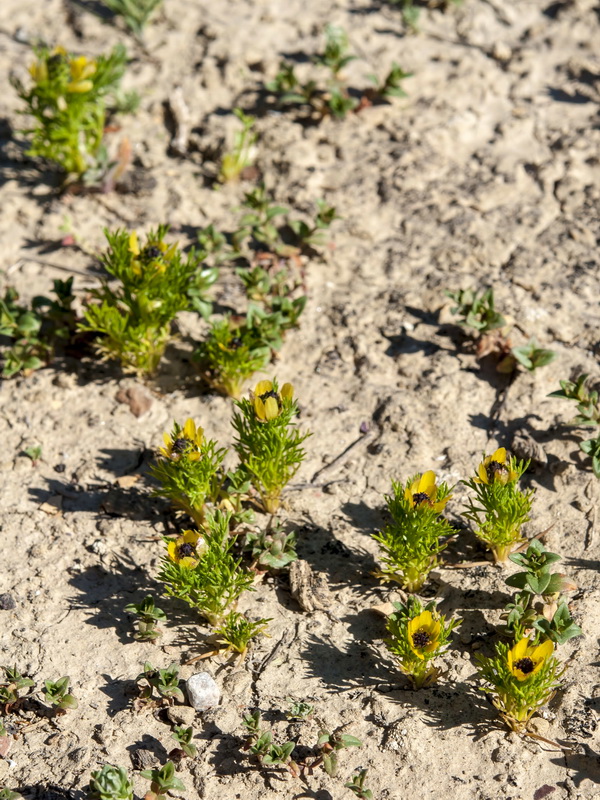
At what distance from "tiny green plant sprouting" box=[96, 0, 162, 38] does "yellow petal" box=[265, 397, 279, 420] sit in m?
3.92

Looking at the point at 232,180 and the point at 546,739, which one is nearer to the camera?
the point at 546,739

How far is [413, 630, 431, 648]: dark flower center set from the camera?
3330 mm

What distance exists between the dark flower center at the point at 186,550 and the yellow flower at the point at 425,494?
3.17ft

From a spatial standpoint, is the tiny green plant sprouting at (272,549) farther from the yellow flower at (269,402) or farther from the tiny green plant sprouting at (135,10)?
the tiny green plant sprouting at (135,10)

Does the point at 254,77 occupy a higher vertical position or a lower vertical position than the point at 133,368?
higher

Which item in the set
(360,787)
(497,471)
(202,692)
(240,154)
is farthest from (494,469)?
(240,154)

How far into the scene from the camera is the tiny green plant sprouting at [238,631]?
355 cm

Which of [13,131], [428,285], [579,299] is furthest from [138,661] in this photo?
[13,131]

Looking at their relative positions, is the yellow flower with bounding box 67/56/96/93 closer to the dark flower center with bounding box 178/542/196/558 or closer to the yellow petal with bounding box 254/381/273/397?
the yellow petal with bounding box 254/381/273/397

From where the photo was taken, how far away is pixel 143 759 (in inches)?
131

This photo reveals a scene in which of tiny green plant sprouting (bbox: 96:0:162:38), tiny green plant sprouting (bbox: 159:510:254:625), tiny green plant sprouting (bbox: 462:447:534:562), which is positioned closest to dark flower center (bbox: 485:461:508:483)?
tiny green plant sprouting (bbox: 462:447:534:562)

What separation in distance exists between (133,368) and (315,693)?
2.13 metres

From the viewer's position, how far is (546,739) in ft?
10.8

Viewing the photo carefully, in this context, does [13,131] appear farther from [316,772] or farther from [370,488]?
[316,772]
